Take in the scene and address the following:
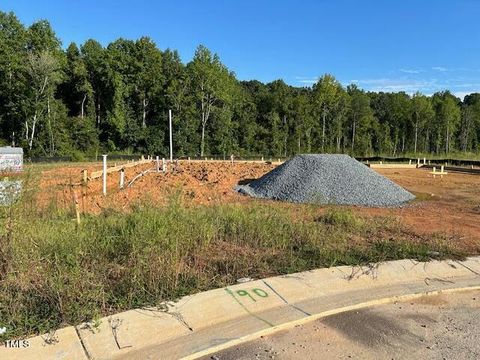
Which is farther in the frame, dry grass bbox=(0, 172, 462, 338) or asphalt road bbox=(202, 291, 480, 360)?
dry grass bbox=(0, 172, 462, 338)

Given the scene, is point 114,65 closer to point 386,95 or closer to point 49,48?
point 49,48

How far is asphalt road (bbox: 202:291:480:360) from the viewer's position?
448 cm

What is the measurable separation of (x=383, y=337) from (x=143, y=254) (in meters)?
2.94

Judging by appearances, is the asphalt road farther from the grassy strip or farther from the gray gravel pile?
the gray gravel pile

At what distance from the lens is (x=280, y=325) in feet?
16.2

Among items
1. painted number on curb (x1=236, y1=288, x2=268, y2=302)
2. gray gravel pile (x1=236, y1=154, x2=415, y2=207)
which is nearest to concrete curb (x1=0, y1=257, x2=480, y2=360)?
painted number on curb (x1=236, y1=288, x2=268, y2=302)

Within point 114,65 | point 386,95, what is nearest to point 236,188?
point 114,65

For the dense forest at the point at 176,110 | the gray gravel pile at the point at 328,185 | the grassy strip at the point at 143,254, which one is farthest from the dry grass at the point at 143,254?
the dense forest at the point at 176,110

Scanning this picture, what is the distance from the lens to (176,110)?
67125 mm

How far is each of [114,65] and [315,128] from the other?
38076 mm

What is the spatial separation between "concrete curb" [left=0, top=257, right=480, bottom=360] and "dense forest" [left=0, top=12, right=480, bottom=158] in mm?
51359

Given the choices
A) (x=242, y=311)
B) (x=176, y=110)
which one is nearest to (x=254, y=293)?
(x=242, y=311)

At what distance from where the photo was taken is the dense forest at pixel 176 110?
55062 mm

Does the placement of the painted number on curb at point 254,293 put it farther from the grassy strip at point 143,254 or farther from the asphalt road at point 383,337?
the asphalt road at point 383,337
